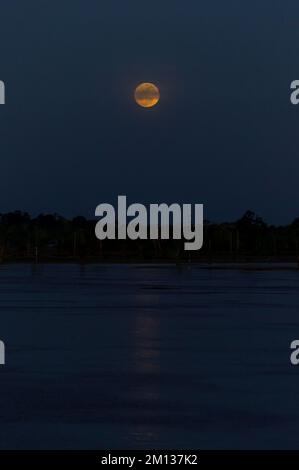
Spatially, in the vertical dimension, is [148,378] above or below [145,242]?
below

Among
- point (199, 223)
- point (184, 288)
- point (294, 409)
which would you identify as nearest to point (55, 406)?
point (294, 409)

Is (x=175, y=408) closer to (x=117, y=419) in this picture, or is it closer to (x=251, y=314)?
(x=117, y=419)

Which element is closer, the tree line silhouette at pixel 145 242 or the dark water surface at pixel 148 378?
the dark water surface at pixel 148 378

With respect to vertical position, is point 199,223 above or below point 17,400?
above

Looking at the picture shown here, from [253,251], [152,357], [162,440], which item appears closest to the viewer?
[162,440]

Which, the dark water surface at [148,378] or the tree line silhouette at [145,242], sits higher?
the tree line silhouette at [145,242]

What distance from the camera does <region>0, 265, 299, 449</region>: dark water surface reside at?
1259 centimetres

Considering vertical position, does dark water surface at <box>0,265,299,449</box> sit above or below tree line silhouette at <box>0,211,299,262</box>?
below

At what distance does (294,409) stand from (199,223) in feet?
545

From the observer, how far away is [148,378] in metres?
16.9

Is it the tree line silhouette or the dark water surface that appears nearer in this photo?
the dark water surface

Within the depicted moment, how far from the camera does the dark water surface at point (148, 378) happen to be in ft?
41.3

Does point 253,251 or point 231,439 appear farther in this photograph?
point 253,251

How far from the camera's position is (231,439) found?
1233cm
